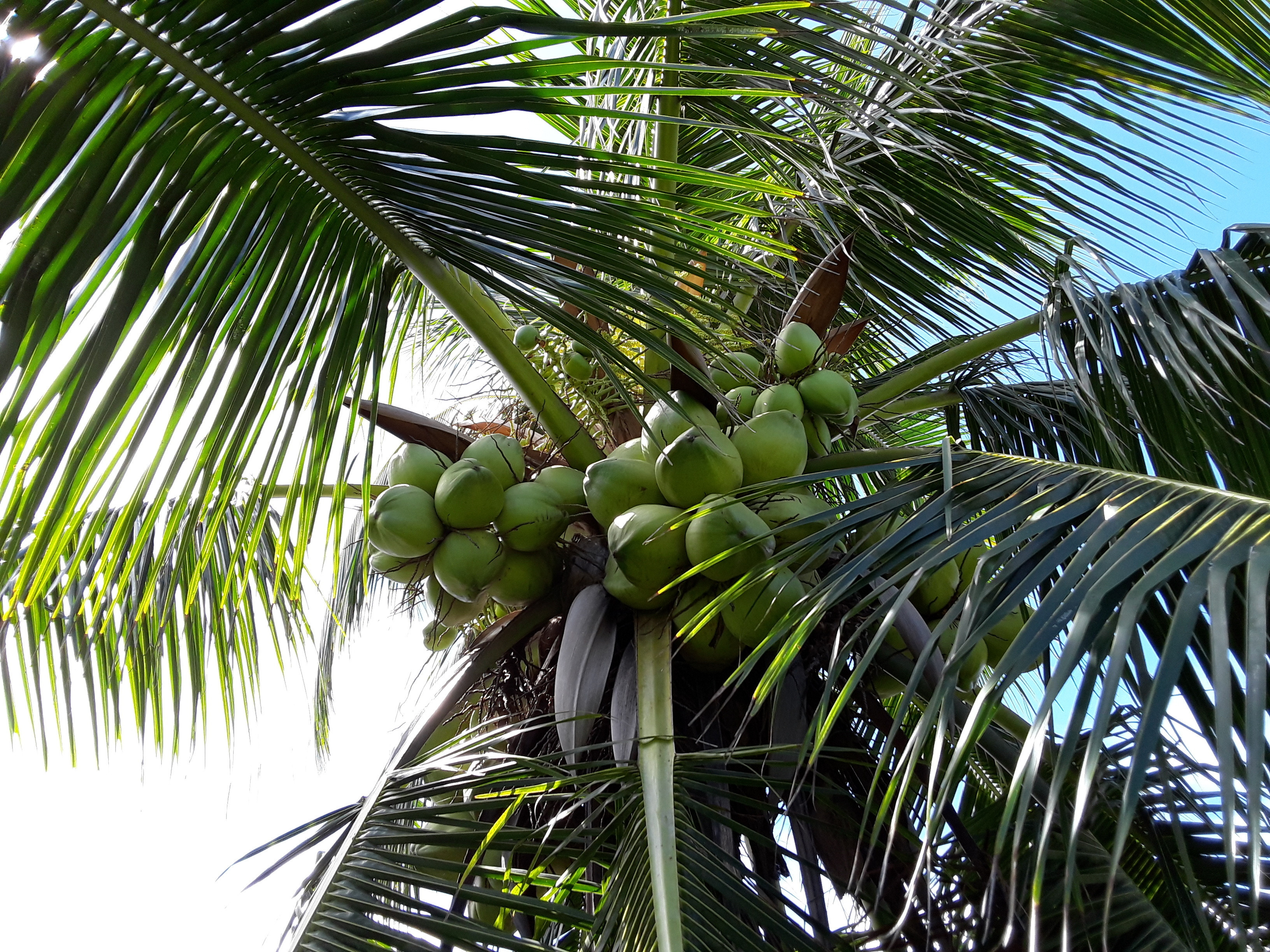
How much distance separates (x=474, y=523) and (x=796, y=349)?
66cm

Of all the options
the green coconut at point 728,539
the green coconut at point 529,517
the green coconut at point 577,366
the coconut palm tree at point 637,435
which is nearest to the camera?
the coconut palm tree at point 637,435

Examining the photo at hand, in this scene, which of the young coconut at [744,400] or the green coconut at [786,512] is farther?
the young coconut at [744,400]

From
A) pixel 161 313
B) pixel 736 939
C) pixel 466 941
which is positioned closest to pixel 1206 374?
pixel 736 939

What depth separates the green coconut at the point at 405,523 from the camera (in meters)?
1.76

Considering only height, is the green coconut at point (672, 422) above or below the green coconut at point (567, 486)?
above

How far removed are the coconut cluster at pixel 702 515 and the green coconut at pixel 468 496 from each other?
0.52 ft

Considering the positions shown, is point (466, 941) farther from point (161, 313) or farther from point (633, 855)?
point (161, 313)

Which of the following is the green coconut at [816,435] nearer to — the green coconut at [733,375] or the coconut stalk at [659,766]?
the green coconut at [733,375]

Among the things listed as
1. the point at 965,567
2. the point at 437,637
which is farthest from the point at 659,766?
the point at 437,637

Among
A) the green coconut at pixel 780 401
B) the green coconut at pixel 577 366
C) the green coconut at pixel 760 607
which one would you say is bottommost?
the green coconut at pixel 760 607

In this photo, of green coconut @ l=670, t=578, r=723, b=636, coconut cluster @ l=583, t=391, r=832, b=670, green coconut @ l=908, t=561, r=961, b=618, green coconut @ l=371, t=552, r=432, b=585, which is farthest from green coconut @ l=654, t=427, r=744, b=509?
green coconut @ l=371, t=552, r=432, b=585

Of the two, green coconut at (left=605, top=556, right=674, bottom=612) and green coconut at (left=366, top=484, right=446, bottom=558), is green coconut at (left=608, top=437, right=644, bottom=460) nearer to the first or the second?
green coconut at (left=605, top=556, right=674, bottom=612)

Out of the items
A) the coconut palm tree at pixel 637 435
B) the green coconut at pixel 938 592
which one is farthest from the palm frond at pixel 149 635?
the green coconut at pixel 938 592

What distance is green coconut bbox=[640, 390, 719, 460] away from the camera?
5.65 ft
